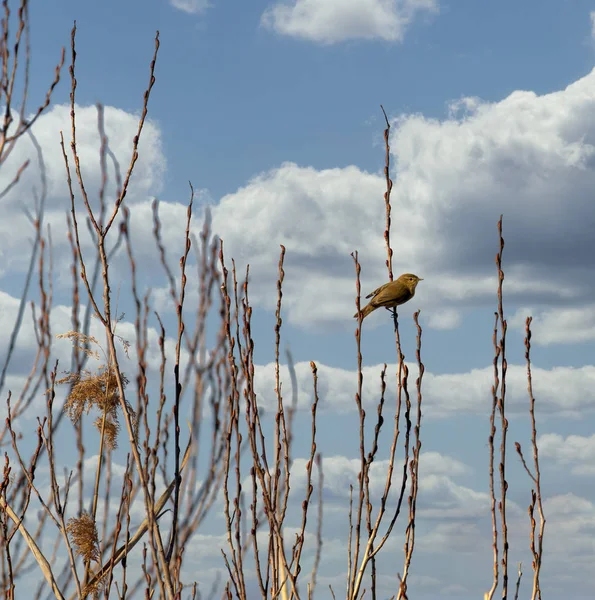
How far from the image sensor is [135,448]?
243 cm

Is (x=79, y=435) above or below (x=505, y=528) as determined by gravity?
above

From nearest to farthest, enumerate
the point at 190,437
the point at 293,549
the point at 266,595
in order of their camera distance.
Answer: the point at 266,595, the point at 293,549, the point at 190,437

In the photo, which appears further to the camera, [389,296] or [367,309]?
[367,309]

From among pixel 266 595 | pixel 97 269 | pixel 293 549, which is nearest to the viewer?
pixel 266 595

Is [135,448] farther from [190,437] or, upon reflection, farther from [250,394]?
[190,437]

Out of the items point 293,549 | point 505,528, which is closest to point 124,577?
point 293,549

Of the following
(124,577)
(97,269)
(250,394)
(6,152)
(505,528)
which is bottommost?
(124,577)

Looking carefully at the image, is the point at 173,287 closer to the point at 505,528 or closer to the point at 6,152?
the point at 6,152

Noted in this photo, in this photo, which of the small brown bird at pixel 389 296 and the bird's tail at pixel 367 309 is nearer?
the small brown bird at pixel 389 296

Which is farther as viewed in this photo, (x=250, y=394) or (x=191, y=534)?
(x=191, y=534)

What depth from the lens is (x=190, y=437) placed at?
124 inches

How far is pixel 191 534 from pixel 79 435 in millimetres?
929

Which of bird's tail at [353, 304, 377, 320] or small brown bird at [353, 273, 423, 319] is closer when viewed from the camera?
small brown bird at [353, 273, 423, 319]

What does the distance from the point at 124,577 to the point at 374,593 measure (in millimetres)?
977
